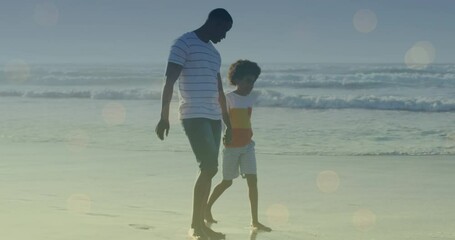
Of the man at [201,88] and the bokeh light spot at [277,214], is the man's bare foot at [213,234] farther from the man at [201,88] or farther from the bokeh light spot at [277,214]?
the bokeh light spot at [277,214]

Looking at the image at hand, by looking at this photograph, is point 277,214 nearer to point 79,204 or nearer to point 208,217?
point 208,217

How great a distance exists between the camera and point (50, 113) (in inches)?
963

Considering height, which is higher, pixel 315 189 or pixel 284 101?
pixel 284 101

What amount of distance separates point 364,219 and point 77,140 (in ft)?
29.5

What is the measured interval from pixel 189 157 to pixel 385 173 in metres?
3.14

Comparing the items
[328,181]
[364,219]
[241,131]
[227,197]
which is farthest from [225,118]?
[328,181]

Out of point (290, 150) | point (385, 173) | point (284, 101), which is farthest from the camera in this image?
point (284, 101)

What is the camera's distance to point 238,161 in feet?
23.0

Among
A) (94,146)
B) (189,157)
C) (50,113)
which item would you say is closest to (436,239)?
(189,157)

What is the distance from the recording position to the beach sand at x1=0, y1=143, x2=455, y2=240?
677 centimetres

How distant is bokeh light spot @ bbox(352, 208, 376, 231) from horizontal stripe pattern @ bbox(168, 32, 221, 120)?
1.86m

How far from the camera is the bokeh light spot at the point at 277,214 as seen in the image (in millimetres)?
7465

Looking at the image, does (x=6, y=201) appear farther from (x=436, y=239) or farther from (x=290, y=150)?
(x=290, y=150)

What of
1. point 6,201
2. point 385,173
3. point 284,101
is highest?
point 284,101
